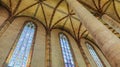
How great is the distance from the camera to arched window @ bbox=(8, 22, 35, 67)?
30.3 ft

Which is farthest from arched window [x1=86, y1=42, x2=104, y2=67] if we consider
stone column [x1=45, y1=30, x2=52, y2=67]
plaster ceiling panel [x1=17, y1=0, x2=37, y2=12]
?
plaster ceiling panel [x1=17, y1=0, x2=37, y2=12]

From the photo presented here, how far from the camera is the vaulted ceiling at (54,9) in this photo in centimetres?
1327

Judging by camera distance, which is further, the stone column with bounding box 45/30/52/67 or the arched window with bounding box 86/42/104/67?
the arched window with bounding box 86/42/104/67

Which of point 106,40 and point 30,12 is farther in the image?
point 30,12

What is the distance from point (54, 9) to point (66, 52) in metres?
4.29

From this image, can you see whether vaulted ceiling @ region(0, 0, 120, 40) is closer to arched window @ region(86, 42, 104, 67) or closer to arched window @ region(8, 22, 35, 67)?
arched window @ region(8, 22, 35, 67)

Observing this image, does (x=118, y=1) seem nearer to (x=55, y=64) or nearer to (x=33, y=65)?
(x=55, y=64)

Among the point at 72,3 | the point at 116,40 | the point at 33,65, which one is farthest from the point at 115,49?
the point at 33,65

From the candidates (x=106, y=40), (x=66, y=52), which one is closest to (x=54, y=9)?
(x=66, y=52)

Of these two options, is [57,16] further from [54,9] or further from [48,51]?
[48,51]

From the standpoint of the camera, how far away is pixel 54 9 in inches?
554

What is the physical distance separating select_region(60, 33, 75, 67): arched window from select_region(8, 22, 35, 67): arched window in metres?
2.80

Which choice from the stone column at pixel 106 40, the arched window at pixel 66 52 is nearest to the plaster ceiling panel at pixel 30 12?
the arched window at pixel 66 52

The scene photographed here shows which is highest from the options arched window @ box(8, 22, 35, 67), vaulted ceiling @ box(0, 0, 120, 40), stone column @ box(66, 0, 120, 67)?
vaulted ceiling @ box(0, 0, 120, 40)
